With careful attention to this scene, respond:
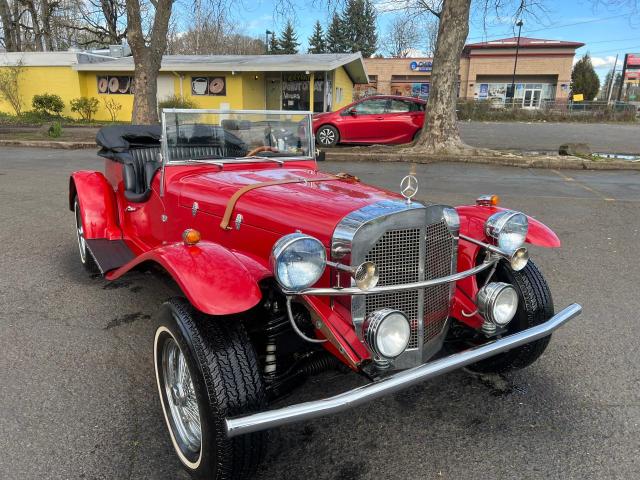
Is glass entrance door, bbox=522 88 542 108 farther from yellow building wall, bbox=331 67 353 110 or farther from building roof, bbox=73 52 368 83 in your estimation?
building roof, bbox=73 52 368 83

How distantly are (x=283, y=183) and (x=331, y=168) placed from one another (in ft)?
26.7

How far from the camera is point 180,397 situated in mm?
2320

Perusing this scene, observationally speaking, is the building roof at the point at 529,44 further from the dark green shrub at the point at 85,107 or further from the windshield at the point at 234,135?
the windshield at the point at 234,135

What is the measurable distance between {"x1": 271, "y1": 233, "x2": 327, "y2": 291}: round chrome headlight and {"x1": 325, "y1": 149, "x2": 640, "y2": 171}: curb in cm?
1022

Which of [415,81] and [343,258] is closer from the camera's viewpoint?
[343,258]

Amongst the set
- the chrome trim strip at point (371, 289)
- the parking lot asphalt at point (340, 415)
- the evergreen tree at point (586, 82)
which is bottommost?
the parking lot asphalt at point (340, 415)

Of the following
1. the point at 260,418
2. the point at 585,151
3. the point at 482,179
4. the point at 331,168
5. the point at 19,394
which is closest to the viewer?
the point at 260,418

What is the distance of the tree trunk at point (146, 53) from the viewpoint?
1413 centimetres

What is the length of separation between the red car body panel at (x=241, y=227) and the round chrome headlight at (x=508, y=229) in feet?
0.60

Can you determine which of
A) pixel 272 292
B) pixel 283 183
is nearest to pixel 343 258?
pixel 272 292

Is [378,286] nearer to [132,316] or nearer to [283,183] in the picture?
[283,183]

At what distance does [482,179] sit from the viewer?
9711mm

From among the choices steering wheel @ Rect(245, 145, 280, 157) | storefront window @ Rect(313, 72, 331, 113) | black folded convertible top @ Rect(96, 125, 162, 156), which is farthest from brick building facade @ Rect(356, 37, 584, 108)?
steering wheel @ Rect(245, 145, 280, 157)

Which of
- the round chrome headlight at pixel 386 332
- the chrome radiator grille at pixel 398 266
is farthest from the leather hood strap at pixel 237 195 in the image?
the round chrome headlight at pixel 386 332
